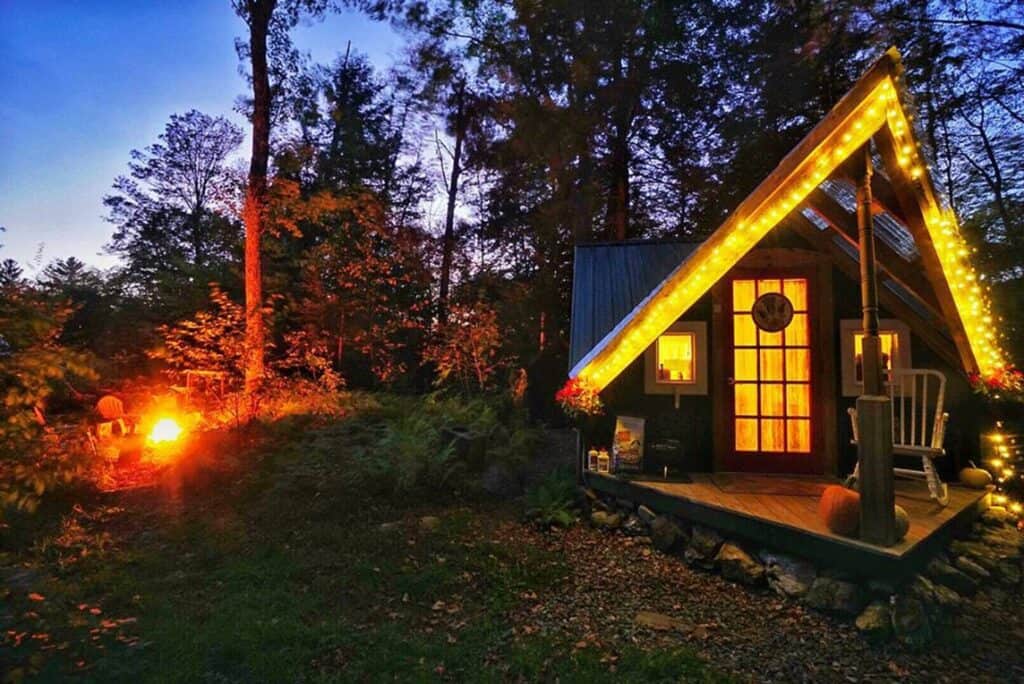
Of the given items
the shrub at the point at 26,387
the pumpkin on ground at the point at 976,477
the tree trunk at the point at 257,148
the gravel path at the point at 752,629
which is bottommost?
the gravel path at the point at 752,629

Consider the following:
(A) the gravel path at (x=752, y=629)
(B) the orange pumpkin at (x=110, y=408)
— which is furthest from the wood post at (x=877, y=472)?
(B) the orange pumpkin at (x=110, y=408)

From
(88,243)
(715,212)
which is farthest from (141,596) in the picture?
(88,243)

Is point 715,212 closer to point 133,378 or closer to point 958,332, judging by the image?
point 958,332

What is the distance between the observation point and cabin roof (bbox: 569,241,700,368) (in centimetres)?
595

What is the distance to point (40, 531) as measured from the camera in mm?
4684

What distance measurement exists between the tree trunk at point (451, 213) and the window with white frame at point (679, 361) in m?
8.21

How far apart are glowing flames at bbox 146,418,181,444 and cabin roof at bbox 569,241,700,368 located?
17.9 feet

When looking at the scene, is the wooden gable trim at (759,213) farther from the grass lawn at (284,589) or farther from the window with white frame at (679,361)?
the grass lawn at (284,589)

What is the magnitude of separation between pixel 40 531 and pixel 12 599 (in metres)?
1.77

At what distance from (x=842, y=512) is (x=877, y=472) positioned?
0.38 metres

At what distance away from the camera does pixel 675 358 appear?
5812mm

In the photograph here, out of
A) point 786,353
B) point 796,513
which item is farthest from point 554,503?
point 786,353

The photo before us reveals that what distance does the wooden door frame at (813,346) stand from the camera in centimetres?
557

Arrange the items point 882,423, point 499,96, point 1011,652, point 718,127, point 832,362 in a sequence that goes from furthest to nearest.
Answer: point 499,96, point 718,127, point 832,362, point 882,423, point 1011,652
